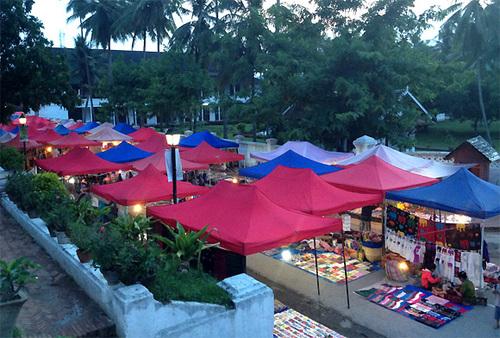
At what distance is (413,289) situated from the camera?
10.3 meters

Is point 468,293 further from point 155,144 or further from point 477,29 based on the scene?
point 477,29

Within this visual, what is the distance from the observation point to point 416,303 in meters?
9.59

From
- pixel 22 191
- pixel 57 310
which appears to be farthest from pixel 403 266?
pixel 22 191

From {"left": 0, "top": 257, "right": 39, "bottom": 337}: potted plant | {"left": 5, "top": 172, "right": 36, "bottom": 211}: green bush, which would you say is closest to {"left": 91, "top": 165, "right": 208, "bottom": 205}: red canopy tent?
{"left": 5, "top": 172, "right": 36, "bottom": 211}: green bush

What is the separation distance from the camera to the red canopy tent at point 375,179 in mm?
12726

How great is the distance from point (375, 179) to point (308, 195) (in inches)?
106

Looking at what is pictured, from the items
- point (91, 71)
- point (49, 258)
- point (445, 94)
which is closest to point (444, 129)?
point (445, 94)

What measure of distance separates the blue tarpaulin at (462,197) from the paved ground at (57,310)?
8110 mm

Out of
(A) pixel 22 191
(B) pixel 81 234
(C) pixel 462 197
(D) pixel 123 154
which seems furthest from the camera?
(D) pixel 123 154

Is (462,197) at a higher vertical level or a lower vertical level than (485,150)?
lower

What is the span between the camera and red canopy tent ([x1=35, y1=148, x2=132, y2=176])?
16.6m

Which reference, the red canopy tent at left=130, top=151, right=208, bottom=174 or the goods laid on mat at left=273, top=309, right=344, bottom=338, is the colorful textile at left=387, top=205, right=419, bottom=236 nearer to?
the goods laid on mat at left=273, top=309, right=344, bottom=338

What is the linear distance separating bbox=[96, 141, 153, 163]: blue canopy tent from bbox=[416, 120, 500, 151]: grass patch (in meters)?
26.8

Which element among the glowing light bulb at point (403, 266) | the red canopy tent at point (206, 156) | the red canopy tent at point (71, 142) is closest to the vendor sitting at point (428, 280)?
Answer: the glowing light bulb at point (403, 266)
